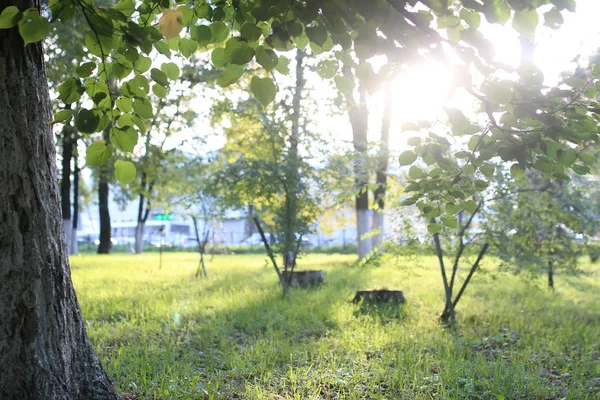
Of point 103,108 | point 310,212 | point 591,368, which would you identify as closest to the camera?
point 103,108

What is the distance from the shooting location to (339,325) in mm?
5539

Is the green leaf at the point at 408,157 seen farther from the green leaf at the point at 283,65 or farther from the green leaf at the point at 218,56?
the green leaf at the point at 218,56

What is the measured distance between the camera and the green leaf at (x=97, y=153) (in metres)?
2.24

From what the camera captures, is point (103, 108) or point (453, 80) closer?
point (453, 80)

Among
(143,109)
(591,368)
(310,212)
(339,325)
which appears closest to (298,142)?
(310,212)

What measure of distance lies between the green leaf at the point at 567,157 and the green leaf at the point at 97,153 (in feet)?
6.86

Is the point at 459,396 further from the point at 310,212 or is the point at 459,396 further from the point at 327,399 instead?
the point at 310,212

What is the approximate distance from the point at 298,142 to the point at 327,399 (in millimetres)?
5550

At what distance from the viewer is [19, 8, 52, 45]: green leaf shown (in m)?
1.87

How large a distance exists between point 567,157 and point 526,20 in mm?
633

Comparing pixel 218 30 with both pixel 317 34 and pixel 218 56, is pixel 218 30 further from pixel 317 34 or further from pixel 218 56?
pixel 317 34

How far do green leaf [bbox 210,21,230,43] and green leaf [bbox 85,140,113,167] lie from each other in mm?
723

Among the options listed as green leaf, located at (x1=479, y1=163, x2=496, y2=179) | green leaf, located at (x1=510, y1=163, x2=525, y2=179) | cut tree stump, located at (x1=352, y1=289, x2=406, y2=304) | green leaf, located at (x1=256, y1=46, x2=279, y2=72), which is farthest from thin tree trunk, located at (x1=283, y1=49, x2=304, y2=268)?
green leaf, located at (x1=256, y1=46, x2=279, y2=72)

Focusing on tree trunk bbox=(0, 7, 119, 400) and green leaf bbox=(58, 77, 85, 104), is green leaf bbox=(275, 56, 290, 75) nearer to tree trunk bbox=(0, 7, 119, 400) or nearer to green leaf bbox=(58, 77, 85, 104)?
green leaf bbox=(58, 77, 85, 104)
